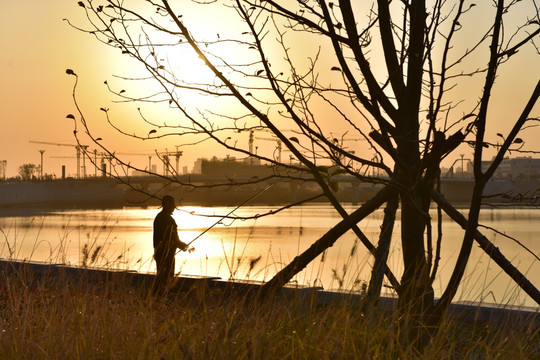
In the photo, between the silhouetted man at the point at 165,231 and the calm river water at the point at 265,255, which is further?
the silhouetted man at the point at 165,231

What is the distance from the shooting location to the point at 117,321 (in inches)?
221

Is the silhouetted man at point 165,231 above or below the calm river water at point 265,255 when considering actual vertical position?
above

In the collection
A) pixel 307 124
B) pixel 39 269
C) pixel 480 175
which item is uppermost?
pixel 307 124

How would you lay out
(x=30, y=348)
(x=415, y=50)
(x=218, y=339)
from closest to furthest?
(x=218, y=339) < (x=30, y=348) < (x=415, y=50)

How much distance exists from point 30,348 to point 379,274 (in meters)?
2.76

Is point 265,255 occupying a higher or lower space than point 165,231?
lower

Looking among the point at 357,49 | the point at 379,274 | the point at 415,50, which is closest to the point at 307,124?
the point at 357,49

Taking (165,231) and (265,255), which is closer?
(165,231)

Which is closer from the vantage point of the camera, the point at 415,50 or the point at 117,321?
the point at 117,321

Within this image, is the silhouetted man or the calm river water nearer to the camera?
the calm river water

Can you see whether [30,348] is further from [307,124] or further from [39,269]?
[39,269]

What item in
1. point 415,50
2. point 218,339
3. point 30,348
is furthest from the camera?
point 415,50

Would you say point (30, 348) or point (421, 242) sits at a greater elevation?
point (421, 242)

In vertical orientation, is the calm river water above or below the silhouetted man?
below
